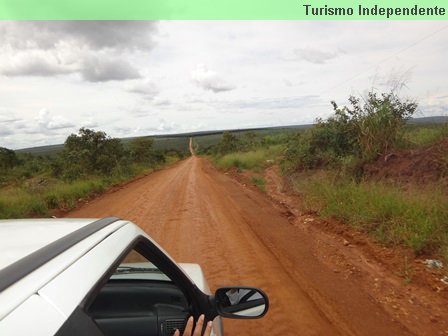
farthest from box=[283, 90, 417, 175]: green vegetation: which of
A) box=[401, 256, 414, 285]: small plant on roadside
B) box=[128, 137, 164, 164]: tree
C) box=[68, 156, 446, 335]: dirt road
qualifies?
box=[128, 137, 164, 164]: tree

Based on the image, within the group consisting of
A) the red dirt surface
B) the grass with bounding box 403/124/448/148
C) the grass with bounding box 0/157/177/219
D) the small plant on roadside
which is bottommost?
the small plant on roadside

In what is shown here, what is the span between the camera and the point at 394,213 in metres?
6.91

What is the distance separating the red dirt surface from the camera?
28.2 feet

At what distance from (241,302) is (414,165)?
8.16 meters

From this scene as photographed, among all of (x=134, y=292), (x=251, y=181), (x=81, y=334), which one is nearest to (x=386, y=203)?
(x=134, y=292)

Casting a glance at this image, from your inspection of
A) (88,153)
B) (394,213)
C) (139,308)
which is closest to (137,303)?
(139,308)

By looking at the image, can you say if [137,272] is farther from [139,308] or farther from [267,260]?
[267,260]

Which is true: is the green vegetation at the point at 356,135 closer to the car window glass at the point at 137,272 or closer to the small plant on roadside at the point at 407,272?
the small plant on roadside at the point at 407,272

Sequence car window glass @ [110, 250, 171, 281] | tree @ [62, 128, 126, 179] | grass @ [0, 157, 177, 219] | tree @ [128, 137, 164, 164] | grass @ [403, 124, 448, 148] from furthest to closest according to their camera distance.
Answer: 1. tree @ [128, 137, 164, 164]
2. tree @ [62, 128, 126, 179]
3. grass @ [0, 157, 177, 219]
4. grass @ [403, 124, 448, 148]
5. car window glass @ [110, 250, 171, 281]

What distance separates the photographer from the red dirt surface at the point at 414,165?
861 centimetres

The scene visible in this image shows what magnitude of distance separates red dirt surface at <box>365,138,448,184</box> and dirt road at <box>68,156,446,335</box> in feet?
8.70

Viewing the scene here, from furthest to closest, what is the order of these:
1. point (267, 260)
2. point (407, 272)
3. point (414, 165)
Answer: point (414, 165) → point (267, 260) → point (407, 272)

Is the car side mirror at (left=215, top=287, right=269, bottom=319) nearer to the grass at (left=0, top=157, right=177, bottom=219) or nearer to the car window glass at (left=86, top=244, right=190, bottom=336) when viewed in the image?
the car window glass at (left=86, top=244, right=190, bottom=336)

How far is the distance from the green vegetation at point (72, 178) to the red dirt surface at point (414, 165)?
8.87m
